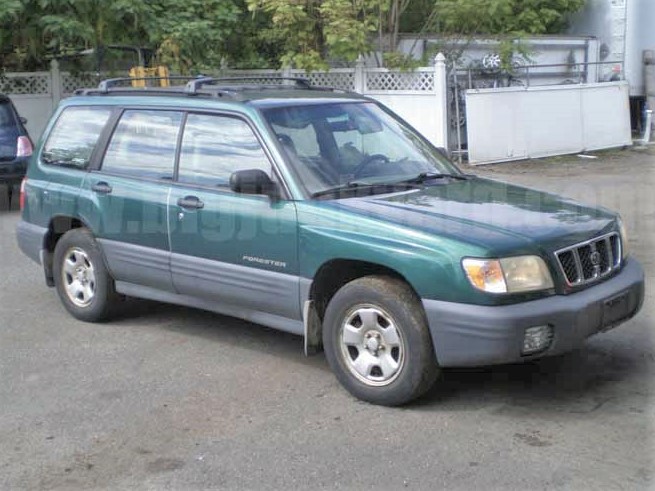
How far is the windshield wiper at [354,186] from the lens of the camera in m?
5.09

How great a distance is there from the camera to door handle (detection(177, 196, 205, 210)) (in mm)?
5492

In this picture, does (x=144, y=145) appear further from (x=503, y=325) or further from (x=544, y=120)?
(x=544, y=120)

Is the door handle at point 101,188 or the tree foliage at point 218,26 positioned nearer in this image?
the door handle at point 101,188

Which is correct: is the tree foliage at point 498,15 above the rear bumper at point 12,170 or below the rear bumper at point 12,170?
above

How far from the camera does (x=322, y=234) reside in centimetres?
488

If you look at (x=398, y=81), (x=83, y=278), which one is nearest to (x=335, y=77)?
(x=398, y=81)

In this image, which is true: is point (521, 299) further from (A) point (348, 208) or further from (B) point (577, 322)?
(A) point (348, 208)

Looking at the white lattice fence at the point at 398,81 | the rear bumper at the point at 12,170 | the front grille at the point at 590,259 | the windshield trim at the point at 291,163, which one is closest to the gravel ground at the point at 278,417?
the front grille at the point at 590,259

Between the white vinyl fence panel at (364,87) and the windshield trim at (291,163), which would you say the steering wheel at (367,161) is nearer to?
the windshield trim at (291,163)

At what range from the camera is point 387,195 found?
5.13 m

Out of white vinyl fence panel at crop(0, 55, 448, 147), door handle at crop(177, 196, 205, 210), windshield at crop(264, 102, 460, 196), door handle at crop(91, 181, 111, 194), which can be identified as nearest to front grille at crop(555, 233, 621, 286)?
windshield at crop(264, 102, 460, 196)

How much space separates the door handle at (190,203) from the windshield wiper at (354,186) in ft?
2.80

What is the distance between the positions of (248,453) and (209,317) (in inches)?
101

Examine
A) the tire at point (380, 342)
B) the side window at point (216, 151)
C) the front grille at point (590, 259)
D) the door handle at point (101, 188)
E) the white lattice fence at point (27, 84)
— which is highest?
the white lattice fence at point (27, 84)
